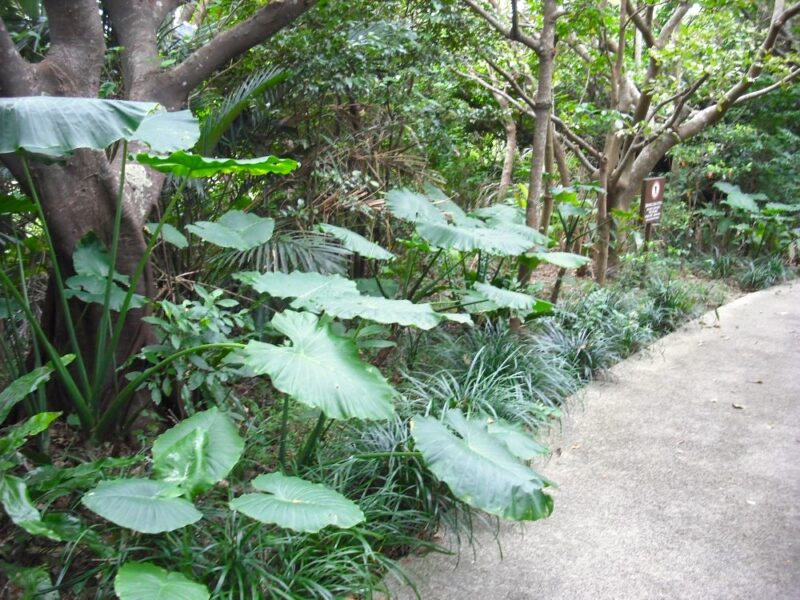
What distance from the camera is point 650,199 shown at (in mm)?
7941

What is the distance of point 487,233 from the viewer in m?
4.90

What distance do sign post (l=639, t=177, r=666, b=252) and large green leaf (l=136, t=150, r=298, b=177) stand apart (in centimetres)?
575

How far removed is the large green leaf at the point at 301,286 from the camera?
3.53 metres

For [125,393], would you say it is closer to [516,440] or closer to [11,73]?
[11,73]

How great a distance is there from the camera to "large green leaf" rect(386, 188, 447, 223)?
495cm

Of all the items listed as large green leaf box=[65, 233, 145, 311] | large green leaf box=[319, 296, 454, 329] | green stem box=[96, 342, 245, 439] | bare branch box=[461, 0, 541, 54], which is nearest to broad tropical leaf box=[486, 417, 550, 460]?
large green leaf box=[319, 296, 454, 329]

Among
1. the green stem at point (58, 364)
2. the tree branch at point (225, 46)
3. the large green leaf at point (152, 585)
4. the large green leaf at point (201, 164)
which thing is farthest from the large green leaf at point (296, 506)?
the tree branch at point (225, 46)

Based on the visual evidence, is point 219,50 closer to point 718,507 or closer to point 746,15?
point 718,507

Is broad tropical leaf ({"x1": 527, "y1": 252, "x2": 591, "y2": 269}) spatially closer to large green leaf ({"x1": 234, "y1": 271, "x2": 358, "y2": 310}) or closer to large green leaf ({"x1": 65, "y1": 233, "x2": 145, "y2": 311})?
large green leaf ({"x1": 234, "y1": 271, "x2": 358, "y2": 310})

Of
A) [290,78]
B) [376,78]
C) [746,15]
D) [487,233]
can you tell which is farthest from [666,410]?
[746,15]

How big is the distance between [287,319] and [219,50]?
83.1 inches

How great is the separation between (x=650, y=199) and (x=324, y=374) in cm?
624

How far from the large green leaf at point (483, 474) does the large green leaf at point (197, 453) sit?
A: 31.4 inches

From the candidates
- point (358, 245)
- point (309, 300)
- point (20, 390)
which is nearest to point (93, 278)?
point (20, 390)
